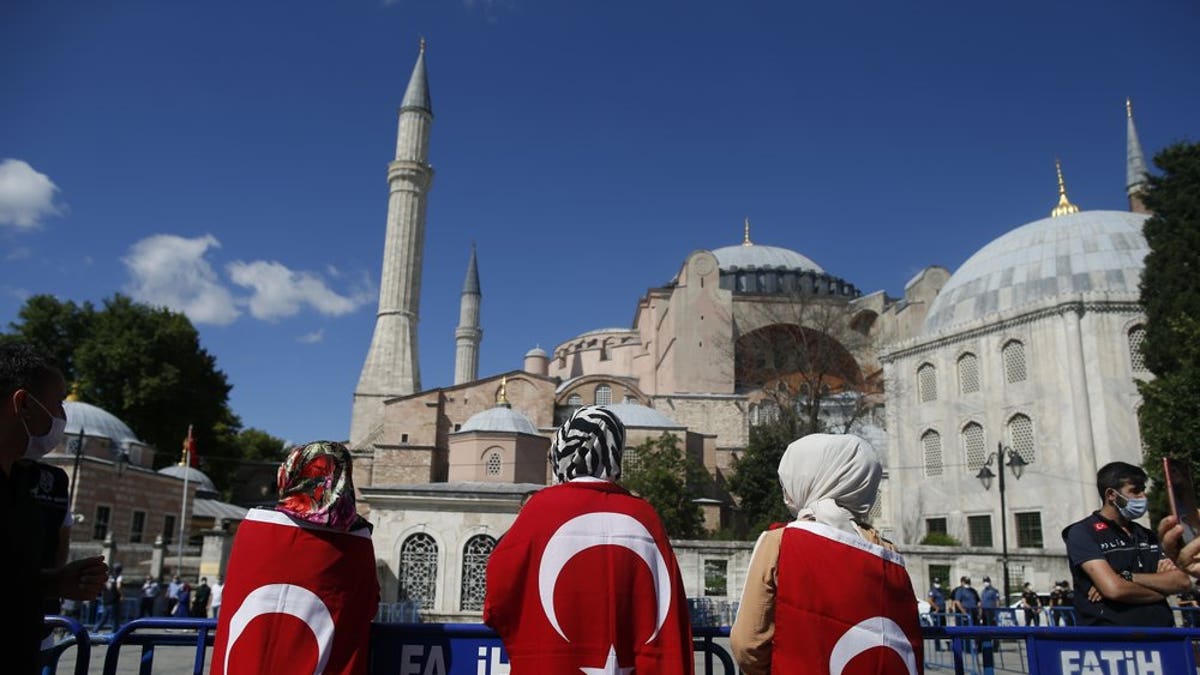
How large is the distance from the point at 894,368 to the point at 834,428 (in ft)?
9.82

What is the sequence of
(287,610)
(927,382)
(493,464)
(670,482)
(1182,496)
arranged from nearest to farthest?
(287,610) < (1182,496) < (670,482) < (493,464) < (927,382)

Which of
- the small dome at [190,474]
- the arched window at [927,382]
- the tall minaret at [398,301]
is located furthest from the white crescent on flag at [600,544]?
the tall minaret at [398,301]

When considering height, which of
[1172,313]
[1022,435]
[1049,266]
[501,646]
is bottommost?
[501,646]

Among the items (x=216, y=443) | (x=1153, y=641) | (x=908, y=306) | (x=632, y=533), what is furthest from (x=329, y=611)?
(x=216, y=443)

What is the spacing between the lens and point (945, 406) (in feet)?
81.5

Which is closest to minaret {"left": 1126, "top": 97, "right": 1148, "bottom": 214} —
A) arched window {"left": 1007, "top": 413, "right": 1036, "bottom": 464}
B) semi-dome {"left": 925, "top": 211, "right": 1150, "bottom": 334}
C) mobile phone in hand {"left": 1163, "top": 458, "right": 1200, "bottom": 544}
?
semi-dome {"left": 925, "top": 211, "right": 1150, "bottom": 334}

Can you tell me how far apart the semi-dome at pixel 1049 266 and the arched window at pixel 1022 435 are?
131 inches

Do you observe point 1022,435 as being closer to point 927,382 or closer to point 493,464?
point 927,382

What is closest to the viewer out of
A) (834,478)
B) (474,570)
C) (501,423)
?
(834,478)

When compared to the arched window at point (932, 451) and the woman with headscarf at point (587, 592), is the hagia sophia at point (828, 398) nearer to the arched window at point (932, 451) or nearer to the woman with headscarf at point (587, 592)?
the arched window at point (932, 451)

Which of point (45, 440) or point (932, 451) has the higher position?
point (932, 451)

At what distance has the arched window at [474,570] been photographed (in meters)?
17.0

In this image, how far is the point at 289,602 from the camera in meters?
2.55

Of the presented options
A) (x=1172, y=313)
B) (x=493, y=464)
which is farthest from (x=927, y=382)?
(x=493, y=464)
